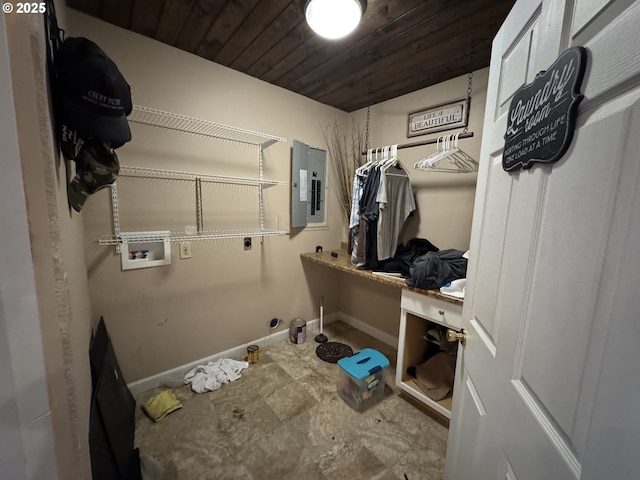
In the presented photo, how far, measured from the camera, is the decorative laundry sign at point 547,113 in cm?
45

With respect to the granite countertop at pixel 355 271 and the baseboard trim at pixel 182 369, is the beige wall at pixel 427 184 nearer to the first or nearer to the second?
the granite countertop at pixel 355 271

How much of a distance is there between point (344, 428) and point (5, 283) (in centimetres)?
174

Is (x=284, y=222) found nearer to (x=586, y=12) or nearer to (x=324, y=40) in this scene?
(x=324, y=40)

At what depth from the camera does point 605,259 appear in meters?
0.37

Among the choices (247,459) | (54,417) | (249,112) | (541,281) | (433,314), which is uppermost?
(249,112)

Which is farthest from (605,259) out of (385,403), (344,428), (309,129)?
(309,129)

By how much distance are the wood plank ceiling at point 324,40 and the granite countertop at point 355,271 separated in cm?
153

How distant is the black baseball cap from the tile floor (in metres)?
1.64

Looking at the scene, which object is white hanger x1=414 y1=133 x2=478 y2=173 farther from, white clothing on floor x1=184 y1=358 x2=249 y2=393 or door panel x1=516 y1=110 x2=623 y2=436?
white clothing on floor x1=184 y1=358 x2=249 y2=393

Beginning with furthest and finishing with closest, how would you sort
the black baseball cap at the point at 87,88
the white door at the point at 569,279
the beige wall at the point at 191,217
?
the beige wall at the point at 191,217
the black baseball cap at the point at 87,88
the white door at the point at 569,279

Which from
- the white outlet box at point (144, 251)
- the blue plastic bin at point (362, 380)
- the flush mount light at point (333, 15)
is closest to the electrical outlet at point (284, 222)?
the white outlet box at point (144, 251)

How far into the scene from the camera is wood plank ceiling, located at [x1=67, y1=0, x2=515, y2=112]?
1.30 meters

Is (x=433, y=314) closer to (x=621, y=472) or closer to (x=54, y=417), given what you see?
(x=621, y=472)

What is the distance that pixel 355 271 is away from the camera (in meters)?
1.94
